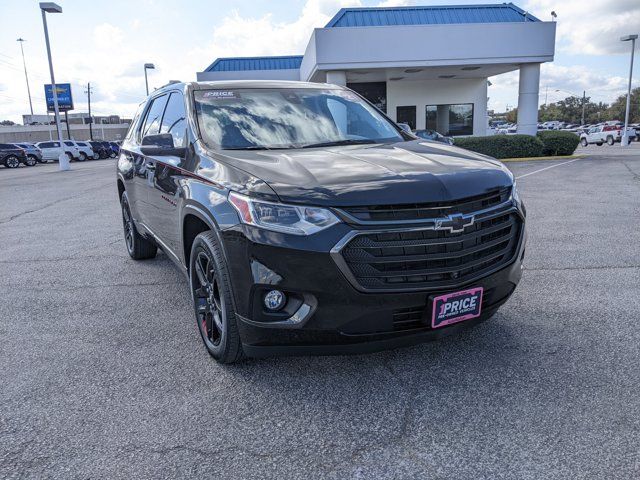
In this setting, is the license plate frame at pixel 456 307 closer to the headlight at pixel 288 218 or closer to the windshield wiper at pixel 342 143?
the headlight at pixel 288 218

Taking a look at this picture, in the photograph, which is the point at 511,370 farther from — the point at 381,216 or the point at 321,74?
the point at 321,74

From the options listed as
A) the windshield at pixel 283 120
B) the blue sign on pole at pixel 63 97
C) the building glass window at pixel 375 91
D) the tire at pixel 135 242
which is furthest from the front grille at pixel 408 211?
the blue sign on pole at pixel 63 97

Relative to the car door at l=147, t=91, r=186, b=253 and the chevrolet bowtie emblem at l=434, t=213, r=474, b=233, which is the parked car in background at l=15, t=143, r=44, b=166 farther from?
the chevrolet bowtie emblem at l=434, t=213, r=474, b=233

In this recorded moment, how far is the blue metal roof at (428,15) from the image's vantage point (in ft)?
68.9

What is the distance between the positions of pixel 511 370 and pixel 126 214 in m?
4.73

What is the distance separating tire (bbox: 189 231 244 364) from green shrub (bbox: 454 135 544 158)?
58.4ft

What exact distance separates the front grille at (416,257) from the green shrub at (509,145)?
1784 cm

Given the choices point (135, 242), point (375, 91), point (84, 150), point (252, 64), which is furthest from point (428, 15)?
point (84, 150)

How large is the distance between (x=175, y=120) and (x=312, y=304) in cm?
238

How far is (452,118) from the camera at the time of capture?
2716 cm

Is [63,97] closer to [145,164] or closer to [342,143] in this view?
[145,164]

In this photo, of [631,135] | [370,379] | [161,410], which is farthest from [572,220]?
[631,135]

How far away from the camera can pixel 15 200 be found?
13.3 m

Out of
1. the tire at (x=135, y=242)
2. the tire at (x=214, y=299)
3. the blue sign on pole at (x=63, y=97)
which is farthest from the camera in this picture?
the blue sign on pole at (x=63, y=97)
